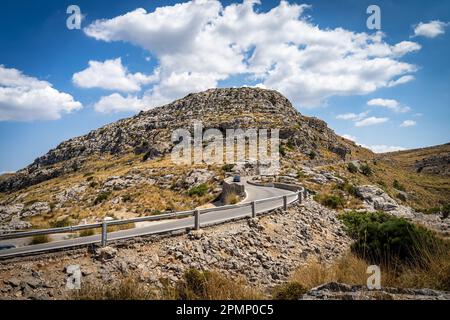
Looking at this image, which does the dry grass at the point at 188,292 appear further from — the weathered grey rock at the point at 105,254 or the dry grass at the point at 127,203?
the dry grass at the point at 127,203

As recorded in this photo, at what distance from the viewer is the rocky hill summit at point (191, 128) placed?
87562mm

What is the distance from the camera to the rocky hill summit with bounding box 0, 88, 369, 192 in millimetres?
87562

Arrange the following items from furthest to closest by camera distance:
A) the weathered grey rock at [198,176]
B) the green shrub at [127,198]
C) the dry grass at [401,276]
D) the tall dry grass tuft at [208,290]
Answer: the weathered grey rock at [198,176], the green shrub at [127,198], the dry grass at [401,276], the tall dry grass tuft at [208,290]

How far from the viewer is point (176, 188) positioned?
4784 cm

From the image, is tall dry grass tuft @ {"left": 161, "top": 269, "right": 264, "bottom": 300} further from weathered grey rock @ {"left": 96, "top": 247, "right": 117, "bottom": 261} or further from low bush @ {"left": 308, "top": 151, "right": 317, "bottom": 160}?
low bush @ {"left": 308, "top": 151, "right": 317, "bottom": 160}

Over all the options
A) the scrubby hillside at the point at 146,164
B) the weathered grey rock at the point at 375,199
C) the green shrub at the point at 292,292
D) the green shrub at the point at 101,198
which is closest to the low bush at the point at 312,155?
the scrubby hillside at the point at 146,164

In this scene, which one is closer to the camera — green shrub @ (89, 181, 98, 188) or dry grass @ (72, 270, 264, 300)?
dry grass @ (72, 270, 264, 300)

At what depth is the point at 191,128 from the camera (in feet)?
319

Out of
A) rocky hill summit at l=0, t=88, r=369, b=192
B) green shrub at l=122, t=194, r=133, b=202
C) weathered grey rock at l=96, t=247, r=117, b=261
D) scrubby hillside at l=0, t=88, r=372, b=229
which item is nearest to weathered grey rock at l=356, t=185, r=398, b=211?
scrubby hillside at l=0, t=88, r=372, b=229

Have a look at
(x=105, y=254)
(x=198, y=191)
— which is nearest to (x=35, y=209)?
(x=198, y=191)

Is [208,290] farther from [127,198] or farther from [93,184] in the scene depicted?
[93,184]

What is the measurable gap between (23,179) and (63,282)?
112 m
